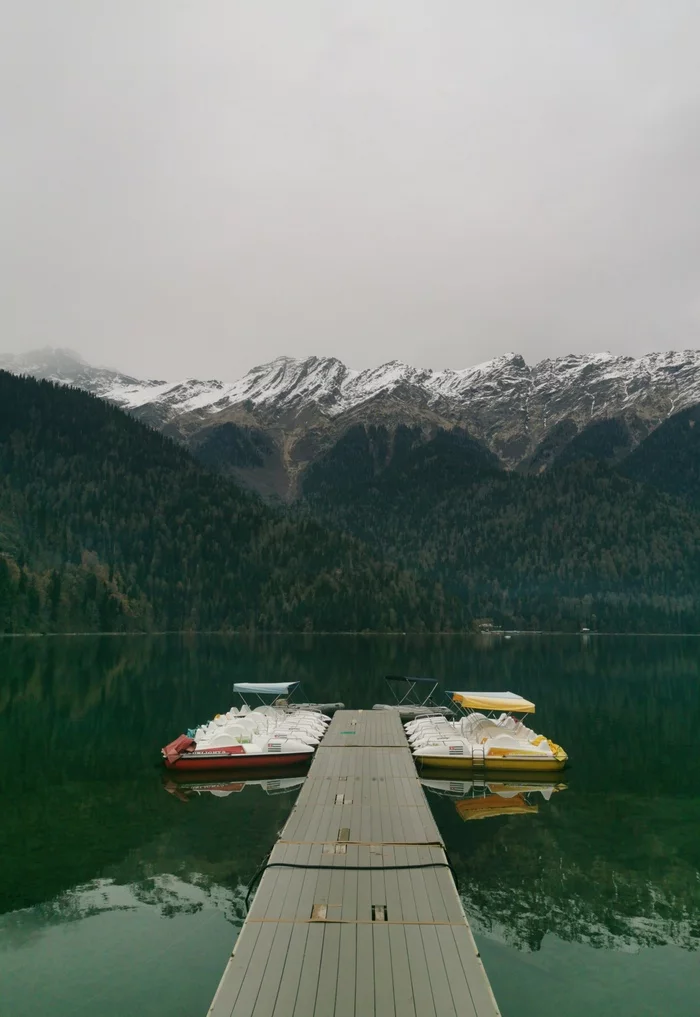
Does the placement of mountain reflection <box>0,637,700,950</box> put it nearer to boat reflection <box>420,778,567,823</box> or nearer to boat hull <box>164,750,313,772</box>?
boat reflection <box>420,778,567,823</box>

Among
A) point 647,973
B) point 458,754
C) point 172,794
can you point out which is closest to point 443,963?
point 647,973

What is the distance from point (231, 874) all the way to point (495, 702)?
3466cm

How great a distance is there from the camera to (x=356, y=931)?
1942 cm

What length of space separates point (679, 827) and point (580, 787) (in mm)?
9000

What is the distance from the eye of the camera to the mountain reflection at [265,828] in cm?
2675

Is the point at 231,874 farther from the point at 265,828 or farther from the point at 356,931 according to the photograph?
the point at 356,931

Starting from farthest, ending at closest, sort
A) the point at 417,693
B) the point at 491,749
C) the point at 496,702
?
1. the point at 417,693
2. the point at 496,702
3. the point at 491,749

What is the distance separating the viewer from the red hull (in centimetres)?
5012

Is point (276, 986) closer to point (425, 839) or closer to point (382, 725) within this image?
point (425, 839)

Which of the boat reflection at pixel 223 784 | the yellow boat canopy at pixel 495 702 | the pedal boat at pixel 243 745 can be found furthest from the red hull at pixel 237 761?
the yellow boat canopy at pixel 495 702

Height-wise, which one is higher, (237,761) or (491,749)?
(491,749)

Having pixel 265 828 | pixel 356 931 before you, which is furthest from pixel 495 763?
pixel 356 931

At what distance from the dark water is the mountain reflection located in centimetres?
13

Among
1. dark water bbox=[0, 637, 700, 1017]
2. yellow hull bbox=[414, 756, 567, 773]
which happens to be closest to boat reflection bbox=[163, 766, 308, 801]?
dark water bbox=[0, 637, 700, 1017]
